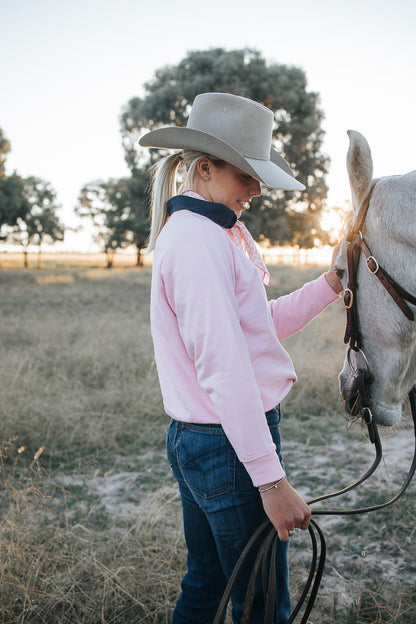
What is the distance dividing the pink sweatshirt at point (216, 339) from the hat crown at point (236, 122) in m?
0.39

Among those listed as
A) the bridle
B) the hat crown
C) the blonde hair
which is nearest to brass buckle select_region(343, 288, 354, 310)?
the bridle

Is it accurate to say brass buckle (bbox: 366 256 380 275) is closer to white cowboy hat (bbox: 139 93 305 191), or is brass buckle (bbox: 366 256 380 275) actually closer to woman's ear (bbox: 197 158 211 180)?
white cowboy hat (bbox: 139 93 305 191)

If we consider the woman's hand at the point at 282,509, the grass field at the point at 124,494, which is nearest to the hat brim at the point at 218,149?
the woman's hand at the point at 282,509

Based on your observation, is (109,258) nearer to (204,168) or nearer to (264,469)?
(204,168)

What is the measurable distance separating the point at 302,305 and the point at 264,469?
94 cm

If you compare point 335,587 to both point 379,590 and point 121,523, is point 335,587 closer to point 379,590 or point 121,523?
point 379,590

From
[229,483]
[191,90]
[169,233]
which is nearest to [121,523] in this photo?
[229,483]

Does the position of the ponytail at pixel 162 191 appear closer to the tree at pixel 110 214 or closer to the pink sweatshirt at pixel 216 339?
the pink sweatshirt at pixel 216 339

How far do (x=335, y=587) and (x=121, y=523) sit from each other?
1.52 metres

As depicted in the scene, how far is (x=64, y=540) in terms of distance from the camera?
2766 millimetres

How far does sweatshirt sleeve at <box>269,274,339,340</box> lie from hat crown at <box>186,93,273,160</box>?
66cm

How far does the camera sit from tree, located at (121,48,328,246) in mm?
17031

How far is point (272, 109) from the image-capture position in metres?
17.0

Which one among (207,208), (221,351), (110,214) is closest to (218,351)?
(221,351)
